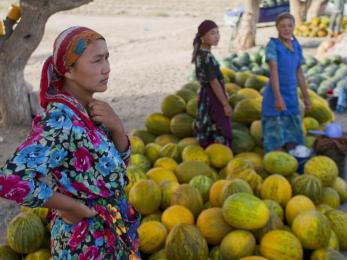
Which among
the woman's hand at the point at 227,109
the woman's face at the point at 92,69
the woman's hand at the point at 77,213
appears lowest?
the woman's hand at the point at 227,109

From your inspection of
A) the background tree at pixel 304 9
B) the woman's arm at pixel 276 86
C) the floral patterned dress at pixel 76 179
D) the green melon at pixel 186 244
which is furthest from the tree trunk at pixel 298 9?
the floral patterned dress at pixel 76 179

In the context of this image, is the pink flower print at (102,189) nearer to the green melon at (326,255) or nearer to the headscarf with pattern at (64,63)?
the headscarf with pattern at (64,63)

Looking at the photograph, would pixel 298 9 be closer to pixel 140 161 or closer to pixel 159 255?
pixel 140 161

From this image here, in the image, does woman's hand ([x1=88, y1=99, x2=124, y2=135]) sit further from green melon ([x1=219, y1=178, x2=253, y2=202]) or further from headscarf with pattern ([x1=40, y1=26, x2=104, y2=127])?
green melon ([x1=219, y1=178, x2=253, y2=202])

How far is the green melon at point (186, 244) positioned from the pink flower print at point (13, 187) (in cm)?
149

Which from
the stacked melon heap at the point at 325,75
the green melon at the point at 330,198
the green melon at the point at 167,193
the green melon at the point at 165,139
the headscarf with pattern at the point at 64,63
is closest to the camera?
the headscarf with pattern at the point at 64,63

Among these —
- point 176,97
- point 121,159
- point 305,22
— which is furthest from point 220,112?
point 305,22

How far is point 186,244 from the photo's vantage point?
2980 mm

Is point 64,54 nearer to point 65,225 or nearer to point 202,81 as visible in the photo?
point 65,225

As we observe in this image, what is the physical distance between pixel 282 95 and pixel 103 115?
3291mm

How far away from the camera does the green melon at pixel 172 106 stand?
5434mm

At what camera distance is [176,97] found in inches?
217

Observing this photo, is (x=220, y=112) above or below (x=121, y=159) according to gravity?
below

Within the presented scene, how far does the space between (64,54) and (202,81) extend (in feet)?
10.5
